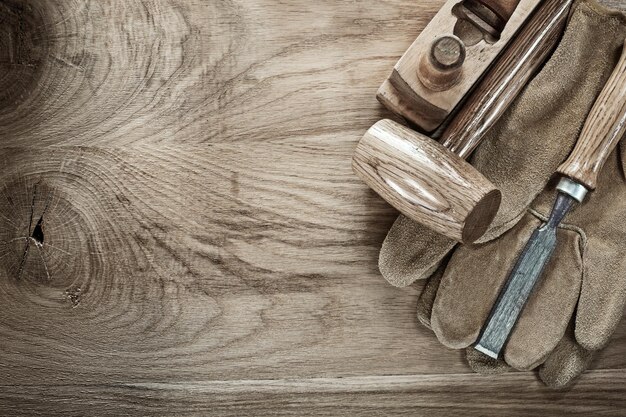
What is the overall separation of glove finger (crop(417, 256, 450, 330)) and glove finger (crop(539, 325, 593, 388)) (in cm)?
18

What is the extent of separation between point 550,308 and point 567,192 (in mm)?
164

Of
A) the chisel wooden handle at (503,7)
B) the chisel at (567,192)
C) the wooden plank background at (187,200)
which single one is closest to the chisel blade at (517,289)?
the chisel at (567,192)

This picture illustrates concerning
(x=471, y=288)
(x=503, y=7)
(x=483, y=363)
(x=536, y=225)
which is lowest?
(x=483, y=363)

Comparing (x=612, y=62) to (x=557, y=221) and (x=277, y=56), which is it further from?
(x=277, y=56)

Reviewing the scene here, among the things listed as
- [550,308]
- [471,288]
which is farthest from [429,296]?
[550,308]

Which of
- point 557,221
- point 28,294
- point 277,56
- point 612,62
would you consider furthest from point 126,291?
point 612,62

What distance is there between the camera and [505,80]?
3.05 ft

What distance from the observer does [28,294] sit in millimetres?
1001

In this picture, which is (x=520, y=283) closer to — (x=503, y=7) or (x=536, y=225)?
(x=536, y=225)

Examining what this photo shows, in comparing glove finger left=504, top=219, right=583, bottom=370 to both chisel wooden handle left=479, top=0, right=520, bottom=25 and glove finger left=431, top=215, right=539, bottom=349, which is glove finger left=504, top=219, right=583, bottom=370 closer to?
glove finger left=431, top=215, right=539, bottom=349

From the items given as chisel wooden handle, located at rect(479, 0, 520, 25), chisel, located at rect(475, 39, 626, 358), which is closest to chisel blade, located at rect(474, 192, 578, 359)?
chisel, located at rect(475, 39, 626, 358)

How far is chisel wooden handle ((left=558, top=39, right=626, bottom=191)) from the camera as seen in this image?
0.91 m

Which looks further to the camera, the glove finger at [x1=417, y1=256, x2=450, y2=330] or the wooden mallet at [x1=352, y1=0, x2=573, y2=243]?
the glove finger at [x1=417, y1=256, x2=450, y2=330]

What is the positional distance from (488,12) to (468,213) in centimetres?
30
